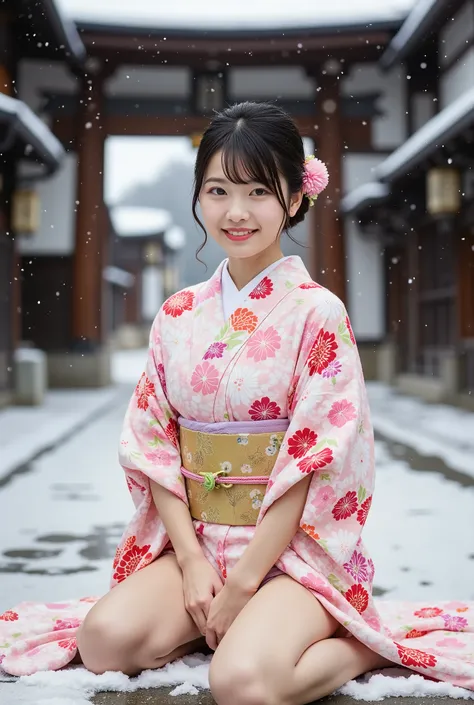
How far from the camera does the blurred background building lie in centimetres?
937

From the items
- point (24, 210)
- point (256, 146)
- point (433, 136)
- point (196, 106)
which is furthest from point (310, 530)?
point (196, 106)

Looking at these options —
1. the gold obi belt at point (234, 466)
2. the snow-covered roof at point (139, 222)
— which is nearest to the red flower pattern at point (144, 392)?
the gold obi belt at point (234, 466)

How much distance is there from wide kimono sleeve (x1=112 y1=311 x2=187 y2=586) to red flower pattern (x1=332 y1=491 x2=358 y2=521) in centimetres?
45

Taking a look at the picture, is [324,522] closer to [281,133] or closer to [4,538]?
[281,133]

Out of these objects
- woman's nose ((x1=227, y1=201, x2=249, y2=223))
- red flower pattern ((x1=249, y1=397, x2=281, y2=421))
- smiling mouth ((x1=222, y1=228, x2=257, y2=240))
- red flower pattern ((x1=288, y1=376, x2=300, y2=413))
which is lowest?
red flower pattern ((x1=249, y1=397, x2=281, y2=421))

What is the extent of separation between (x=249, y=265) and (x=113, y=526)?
7.72ft

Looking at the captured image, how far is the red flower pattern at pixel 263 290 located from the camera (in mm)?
2225

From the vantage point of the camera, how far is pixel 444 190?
9250mm

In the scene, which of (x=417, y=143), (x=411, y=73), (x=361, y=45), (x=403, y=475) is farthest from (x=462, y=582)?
(x=411, y=73)

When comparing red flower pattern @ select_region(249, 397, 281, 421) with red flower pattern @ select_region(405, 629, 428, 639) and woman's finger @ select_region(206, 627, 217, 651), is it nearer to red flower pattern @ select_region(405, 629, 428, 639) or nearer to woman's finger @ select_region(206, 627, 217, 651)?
woman's finger @ select_region(206, 627, 217, 651)

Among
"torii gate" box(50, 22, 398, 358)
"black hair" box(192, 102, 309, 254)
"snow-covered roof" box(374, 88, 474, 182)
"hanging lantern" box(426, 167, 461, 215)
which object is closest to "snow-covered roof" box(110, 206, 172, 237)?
"torii gate" box(50, 22, 398, 358)

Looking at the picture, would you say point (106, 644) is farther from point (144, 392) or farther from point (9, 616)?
point (144, 392)

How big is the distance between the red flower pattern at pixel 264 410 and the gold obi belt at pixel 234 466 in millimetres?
17

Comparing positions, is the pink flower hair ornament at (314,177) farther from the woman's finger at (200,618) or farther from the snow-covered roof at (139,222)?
the snow-covered roof at (139,222)
